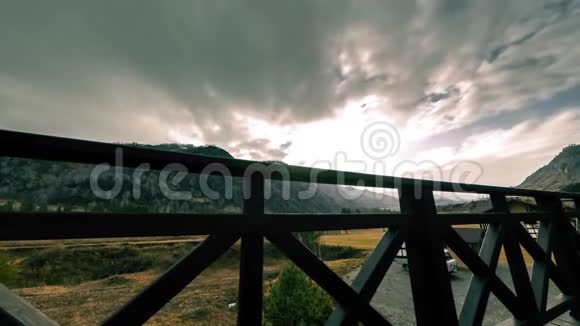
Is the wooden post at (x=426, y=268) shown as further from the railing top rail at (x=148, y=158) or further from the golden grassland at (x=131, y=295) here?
the golden grassland at (x=131, y=295)

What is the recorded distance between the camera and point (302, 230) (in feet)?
4.47

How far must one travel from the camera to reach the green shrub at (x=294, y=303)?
38.6 feet

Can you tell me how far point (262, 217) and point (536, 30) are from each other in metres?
7.48

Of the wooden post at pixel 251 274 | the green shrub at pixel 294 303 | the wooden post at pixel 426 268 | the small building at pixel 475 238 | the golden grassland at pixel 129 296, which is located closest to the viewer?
the wooden post at pixel 251 274

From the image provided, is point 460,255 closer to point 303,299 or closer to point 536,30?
point 536,30

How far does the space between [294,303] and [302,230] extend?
1251 cm

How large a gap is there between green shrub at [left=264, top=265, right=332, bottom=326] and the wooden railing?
35.2 ft

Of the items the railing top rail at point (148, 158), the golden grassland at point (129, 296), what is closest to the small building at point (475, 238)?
the golden grassland at point (129, 296)

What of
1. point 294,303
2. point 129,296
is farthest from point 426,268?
point 129,296

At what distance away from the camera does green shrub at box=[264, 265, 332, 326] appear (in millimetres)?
A: 11766

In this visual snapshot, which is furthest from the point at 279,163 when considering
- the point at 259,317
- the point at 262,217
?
the point at 259,317

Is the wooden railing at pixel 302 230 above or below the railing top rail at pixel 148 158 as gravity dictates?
below

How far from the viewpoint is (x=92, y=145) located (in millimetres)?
967

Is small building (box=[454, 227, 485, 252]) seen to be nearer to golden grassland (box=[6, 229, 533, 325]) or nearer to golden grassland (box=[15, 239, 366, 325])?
golden grassland (box=[6, 229, 533, 325])
